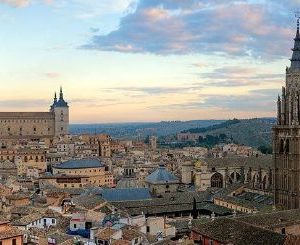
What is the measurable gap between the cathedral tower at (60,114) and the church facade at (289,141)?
405 ft

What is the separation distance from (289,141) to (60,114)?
127 m

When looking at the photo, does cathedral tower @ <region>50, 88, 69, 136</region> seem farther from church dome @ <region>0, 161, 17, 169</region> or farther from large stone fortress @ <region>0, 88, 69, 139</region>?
church dome @ <region>0, 161, 17, 169</region>

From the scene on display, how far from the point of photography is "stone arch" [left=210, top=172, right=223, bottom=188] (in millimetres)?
94688

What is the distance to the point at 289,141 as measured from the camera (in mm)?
69125

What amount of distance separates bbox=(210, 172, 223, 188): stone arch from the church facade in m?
24.0

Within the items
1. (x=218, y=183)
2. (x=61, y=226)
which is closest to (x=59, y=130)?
(x=218, y=183)

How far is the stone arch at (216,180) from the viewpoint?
94.7m

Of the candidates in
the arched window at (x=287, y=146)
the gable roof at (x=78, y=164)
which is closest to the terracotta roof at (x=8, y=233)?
the arched window at (x=287, y=146)

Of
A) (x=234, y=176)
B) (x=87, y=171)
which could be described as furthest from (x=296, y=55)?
(x=87, y=171)

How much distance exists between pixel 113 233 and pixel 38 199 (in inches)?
1030

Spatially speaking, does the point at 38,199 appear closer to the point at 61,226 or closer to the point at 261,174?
the point at 61,226

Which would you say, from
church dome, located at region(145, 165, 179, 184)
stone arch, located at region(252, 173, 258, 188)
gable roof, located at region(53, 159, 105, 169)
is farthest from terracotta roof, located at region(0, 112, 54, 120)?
church dome, located at region(145, 165, 179, 184)

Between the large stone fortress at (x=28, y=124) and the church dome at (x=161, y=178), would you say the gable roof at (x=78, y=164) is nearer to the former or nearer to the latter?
the church dome at (x=161, y=178)

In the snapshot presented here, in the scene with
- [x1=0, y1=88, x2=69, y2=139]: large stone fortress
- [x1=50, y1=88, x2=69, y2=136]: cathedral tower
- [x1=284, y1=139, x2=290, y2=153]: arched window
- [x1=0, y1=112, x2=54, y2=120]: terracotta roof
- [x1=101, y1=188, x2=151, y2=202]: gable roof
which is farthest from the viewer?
[x1=50, y1=88, x2=69, y2=136]: cathedral tower
